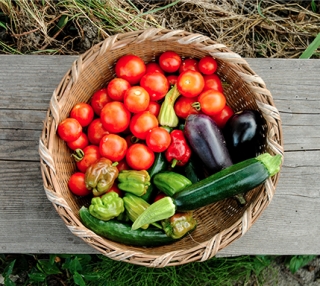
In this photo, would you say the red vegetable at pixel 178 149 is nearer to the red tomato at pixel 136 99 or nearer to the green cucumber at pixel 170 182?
the green cucumber at pixel 170 182

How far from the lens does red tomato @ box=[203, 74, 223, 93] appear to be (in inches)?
70.6

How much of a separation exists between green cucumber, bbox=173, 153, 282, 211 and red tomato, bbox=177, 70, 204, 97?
0.33 meters

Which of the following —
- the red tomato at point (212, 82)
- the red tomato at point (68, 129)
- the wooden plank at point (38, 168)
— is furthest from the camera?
the wooden plank at point (38, 168)

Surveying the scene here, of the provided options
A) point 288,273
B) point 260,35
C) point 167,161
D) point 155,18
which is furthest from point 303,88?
point 288,273

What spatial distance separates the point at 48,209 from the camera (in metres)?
1.91

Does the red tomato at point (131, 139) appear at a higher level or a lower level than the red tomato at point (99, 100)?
lower

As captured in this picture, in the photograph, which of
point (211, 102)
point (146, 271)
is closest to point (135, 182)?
point (211, 102)

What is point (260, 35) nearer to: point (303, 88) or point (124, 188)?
point (303, 88)

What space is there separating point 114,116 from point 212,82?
41 centimetres

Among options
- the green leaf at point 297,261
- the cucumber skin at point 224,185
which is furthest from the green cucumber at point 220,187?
the green leaf at point 297,261

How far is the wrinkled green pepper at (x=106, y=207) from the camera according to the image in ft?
5.43

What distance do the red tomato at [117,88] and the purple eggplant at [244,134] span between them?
1.40 ft

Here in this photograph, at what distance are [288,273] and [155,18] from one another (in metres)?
1.48

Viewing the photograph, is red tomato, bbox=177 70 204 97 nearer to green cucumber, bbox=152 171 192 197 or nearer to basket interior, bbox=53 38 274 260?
basket interior, bbox=53 38 274 260
